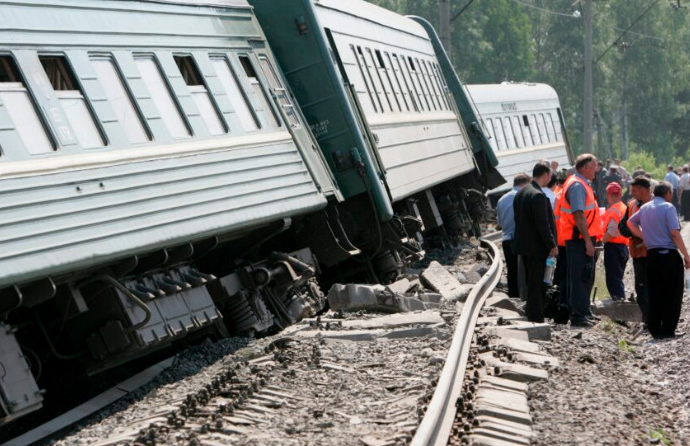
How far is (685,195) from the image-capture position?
123 feet

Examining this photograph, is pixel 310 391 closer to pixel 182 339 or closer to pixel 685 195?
pixel 182 339

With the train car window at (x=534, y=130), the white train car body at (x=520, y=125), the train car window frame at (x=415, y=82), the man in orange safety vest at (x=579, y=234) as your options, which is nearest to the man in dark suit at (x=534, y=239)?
the man in orange safety vest at (x=579, y=234)

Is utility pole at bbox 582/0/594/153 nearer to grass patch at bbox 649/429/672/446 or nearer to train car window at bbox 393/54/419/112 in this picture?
train car window at bbox 393/54/419/112

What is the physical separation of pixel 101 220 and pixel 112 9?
2103 mm

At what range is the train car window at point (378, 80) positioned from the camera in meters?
17.6

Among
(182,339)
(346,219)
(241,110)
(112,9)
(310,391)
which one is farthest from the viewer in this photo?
(346,219)

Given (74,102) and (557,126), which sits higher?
(74,102)

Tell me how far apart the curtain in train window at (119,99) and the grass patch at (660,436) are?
14.7ft

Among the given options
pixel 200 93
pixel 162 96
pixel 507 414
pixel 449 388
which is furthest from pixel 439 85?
pixel 507 414

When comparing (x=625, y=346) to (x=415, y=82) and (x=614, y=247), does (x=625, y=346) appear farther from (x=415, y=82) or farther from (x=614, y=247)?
(x=415, y=82)

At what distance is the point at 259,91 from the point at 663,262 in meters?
4.13

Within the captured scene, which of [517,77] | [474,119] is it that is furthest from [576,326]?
[517,77]

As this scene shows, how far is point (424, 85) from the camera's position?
2197 centimetres

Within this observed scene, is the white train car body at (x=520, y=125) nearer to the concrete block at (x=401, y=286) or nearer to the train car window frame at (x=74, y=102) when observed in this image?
the concrete block at (x=401, y=286)
